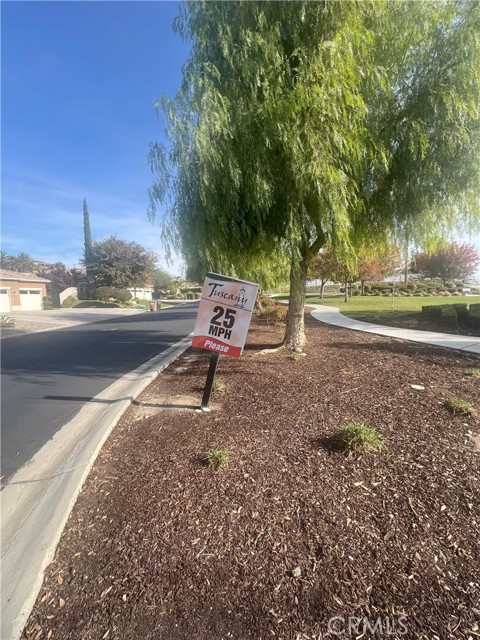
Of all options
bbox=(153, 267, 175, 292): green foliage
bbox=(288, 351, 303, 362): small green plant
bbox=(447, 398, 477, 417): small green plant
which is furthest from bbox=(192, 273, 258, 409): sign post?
bbox=(153, 267, 175, 292): green foliage

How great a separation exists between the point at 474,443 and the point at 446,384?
1724 millimetres

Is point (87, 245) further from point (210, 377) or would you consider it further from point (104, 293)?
point (210, 377)

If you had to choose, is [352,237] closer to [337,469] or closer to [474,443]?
[474,443]

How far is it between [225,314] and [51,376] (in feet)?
15.8

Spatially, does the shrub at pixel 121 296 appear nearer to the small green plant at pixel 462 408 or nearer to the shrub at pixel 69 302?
the shrub at pixel 69 302

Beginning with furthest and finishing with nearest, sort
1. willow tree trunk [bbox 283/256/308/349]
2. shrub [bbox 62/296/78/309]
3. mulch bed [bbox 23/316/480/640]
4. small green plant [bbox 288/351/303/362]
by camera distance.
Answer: shrub [bbox 62/296/78/309] → willow tree trunk [bbox 283/256/308/349] → small green plant [bbox 288/351/303/362] → mulch bed [bbox 23/316/480/640]

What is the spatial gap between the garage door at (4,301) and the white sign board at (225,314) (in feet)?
92.0

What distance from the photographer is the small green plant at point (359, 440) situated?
2719mm

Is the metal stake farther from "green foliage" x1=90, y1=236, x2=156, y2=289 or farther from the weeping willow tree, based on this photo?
"green foliage" x1=90, y1=236, x2=156, y2=289

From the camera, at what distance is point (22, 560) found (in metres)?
1.90

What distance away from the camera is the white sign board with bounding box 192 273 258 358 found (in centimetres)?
351

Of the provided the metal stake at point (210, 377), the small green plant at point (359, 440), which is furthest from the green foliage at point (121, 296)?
the small green plant at point (359, 440)

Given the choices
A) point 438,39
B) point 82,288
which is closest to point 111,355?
point 438,39

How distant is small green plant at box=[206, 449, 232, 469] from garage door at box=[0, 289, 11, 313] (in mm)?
28896
